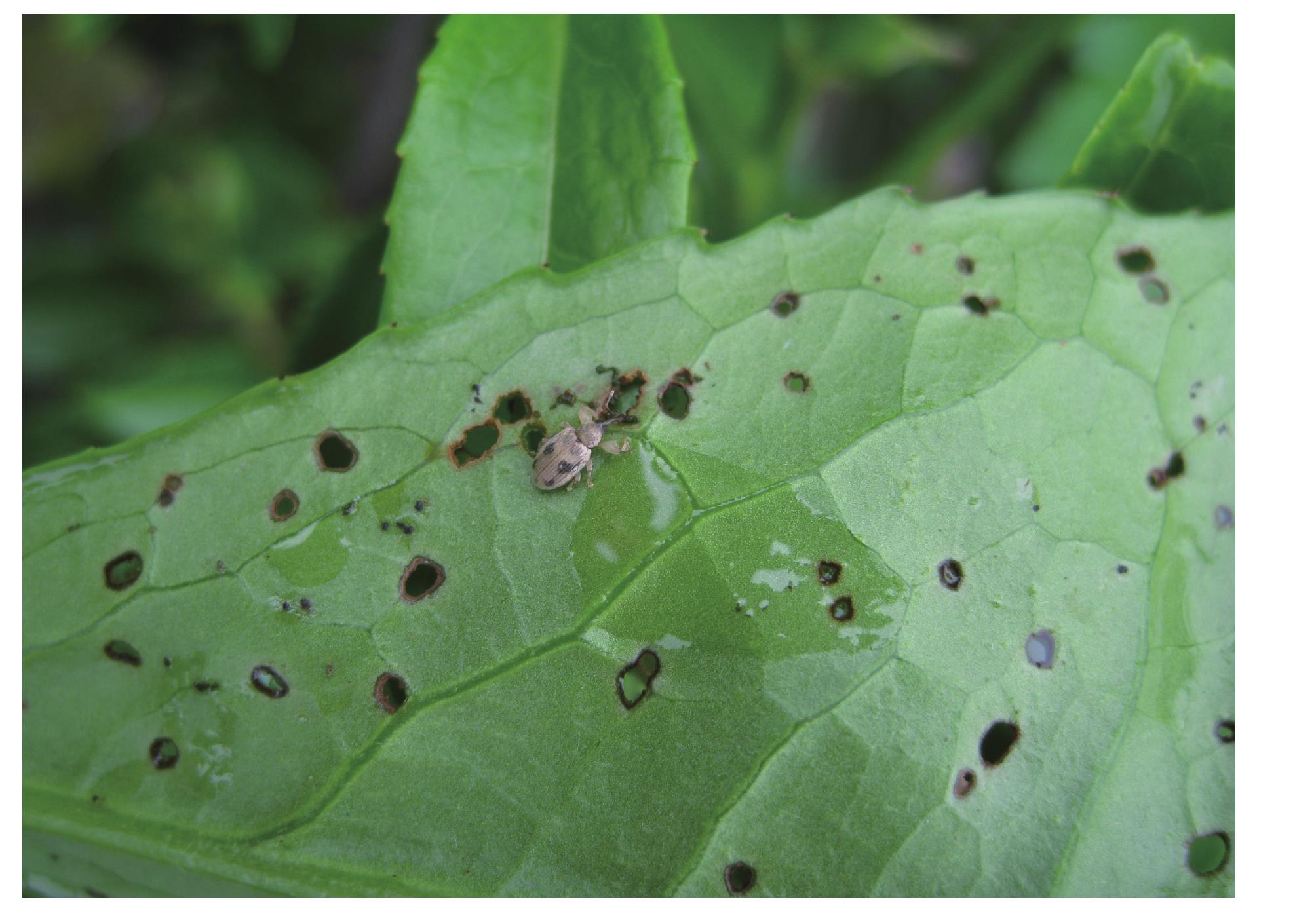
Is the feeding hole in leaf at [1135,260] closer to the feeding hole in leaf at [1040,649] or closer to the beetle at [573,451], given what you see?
the feeding hole in leaf at [1040,649]

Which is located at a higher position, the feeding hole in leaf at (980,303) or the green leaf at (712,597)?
the feeding hole in leaf at (980,303)

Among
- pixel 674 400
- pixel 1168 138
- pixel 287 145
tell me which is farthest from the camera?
pixel 287 145

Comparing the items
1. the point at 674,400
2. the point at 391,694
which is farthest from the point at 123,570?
the point at 674,400

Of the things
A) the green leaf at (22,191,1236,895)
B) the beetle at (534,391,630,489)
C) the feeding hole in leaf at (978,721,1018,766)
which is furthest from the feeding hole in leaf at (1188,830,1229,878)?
the beetle at (534,391,630,489)

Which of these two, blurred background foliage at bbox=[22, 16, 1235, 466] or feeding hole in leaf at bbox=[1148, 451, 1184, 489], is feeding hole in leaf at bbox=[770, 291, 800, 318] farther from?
blurred background foliage at bbox=[22, 16, 1235, 466]

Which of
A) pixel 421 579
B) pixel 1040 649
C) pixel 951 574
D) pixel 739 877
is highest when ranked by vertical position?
pixel 421 579

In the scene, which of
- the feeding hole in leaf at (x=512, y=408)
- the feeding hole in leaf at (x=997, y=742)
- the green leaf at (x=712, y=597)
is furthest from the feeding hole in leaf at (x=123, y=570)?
the feeding hole in leaf at (x=997, y=742)

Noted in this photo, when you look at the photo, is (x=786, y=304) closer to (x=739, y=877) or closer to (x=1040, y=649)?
(x=1040, y=649)
